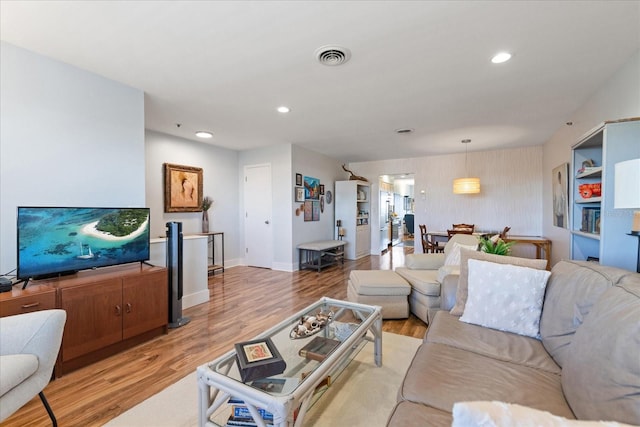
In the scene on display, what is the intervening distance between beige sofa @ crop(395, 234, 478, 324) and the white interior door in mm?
2997

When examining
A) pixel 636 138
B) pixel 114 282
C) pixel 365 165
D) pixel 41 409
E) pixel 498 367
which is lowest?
pixel 41 409

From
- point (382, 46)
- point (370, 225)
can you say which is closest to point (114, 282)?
point (382, 46)

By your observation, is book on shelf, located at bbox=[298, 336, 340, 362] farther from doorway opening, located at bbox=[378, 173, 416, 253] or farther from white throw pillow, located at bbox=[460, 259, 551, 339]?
Result: doorway opening, located at bbox=[378, 173, 416, 253]

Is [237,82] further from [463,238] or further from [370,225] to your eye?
[370,225]

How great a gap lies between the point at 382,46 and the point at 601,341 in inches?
84.1

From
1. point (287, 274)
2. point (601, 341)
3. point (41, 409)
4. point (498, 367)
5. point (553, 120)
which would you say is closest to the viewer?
point (601, 341)

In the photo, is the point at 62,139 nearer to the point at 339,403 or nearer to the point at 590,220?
the point at 339,403

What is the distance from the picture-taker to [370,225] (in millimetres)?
7414

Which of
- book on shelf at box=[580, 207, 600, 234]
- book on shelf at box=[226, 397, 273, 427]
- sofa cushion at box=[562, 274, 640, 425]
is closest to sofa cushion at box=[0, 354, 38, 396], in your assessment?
book on shelf at box=[226, 397, 273, 427]

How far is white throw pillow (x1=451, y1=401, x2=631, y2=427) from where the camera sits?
48cm

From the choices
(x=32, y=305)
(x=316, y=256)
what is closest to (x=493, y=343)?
(x=32, y=305)

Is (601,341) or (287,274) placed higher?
(601,341)

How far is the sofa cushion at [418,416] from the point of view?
3.15 ft

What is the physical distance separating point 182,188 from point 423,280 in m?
4.07
